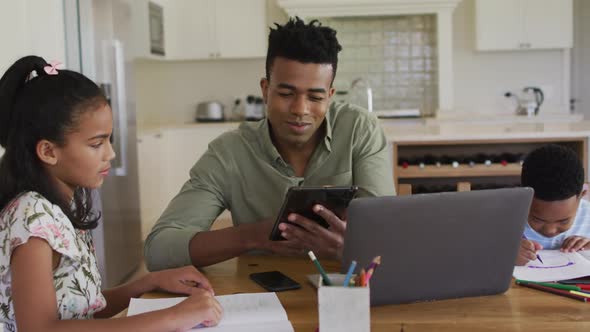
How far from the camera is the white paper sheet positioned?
1313 millimetres

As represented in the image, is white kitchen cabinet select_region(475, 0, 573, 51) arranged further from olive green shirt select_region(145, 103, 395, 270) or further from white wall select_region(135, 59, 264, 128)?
olive green shirt select_region(145, 103, 395, 270)

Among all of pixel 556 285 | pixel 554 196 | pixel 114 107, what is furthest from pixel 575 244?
pixel 114 107

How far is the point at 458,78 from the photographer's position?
5785mm

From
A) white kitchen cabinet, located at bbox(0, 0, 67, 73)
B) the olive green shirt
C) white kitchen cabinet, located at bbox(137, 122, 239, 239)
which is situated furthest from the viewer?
white kitchen cabinet, located at bbox(137, 122, 239, 239)

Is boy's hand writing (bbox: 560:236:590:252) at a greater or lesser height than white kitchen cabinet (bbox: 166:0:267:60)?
lesser

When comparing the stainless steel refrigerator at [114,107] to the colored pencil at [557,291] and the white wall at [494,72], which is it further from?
the white wall at [494,72]

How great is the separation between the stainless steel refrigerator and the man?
5.40 ft

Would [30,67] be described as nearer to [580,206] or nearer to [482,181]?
[580,206]

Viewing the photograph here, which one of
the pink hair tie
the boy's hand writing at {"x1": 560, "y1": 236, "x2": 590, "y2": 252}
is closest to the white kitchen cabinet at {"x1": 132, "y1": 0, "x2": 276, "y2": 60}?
the boy's hand writing at {"x1": 560, "y1": 236, "x2": 590, "y2": 252}

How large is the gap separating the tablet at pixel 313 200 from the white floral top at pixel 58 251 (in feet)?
1.26

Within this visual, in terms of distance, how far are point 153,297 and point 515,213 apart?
71cm

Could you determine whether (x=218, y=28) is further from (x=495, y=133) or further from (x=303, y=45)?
(x=303, y=45)

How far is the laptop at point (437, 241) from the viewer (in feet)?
3.56

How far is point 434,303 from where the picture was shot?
47.0 inches
